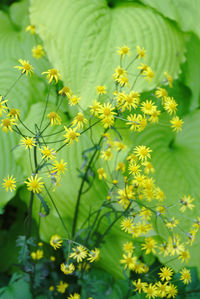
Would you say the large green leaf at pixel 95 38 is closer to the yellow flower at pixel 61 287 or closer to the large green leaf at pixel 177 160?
the large green leaf at pixel 177 160

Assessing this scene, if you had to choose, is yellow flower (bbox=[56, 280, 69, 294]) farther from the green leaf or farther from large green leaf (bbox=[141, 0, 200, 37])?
large green leaf (bbox=[141, 0, 200, 37])

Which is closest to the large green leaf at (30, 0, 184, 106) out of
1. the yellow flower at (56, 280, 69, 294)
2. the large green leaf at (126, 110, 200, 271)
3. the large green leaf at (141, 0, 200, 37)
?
the large green leaf at (141, 0, 200, 37)

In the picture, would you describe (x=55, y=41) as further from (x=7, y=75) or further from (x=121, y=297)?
(x=121, y=297)

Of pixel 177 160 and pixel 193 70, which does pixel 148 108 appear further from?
pixel 193 70

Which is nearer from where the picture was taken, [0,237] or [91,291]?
[91,291]

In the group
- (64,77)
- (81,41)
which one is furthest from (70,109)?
(81,41)

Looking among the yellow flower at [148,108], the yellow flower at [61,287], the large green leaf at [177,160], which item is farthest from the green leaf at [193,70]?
the yellow flower at [61,287]

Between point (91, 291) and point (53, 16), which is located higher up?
point (53, 16)
